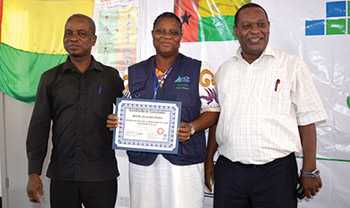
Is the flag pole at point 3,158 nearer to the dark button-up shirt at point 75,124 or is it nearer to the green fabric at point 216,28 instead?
the dark button-up shirt at point 75,124

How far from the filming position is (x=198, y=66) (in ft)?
6.54

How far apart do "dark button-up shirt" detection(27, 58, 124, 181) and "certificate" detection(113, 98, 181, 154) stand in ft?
0.45

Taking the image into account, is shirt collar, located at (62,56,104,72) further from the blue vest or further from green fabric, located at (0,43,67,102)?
green fabric, located at (0,43,67,102)

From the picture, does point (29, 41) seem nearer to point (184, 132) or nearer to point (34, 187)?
point (34, 187)

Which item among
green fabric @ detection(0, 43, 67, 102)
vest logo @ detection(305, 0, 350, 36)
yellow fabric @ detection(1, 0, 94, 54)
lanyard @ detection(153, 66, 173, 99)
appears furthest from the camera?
green fabric @ detection(0, 43, 67, 102)

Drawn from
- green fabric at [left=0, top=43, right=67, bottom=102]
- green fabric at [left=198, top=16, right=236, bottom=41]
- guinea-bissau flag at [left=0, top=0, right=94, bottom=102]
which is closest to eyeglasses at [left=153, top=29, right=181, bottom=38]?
green fabric at [left=198, top=16, right=236, bottom=41]

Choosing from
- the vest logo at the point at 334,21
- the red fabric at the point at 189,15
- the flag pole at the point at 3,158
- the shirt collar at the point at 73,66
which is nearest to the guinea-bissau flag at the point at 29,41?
the flag pole at the point at 3,158

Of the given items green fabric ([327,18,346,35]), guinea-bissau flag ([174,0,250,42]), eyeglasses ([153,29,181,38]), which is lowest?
eyeglasses ([153,29,181,38])

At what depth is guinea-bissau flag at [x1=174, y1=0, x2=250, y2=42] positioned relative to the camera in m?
2.70

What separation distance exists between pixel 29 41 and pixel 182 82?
2.00 meters

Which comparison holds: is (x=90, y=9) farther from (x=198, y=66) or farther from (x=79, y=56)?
(x=198, y=66)

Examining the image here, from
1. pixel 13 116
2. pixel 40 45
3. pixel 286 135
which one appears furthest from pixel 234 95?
pixel 13 116

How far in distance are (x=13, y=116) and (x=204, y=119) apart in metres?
2.49

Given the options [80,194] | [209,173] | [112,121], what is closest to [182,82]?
[112,121]
